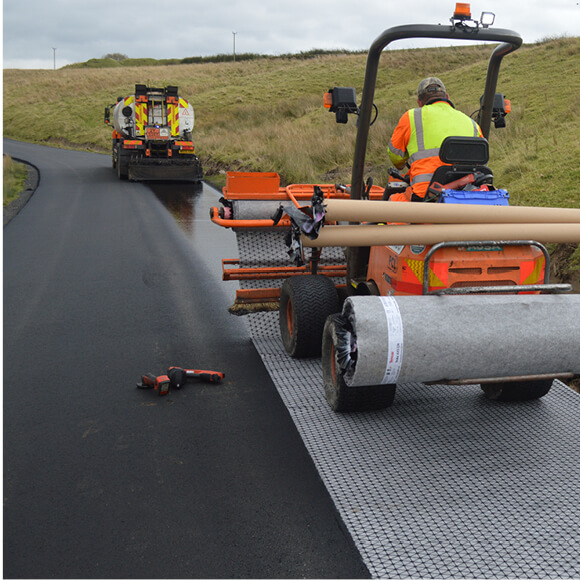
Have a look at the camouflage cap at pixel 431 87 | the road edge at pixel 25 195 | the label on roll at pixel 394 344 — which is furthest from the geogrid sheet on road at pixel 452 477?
the road edge at pixel 25 195

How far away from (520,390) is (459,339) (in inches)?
49.7

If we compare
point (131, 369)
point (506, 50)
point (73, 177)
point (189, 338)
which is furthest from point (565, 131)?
point (73, 177)

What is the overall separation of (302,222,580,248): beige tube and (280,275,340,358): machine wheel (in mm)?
1010

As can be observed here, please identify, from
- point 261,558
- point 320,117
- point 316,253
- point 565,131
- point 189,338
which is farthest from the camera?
point 320,117

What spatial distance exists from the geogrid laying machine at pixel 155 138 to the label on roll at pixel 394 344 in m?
15.8

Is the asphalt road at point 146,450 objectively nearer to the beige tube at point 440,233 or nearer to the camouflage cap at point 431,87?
the beige tube at point 440,233

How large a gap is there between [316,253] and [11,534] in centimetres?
317

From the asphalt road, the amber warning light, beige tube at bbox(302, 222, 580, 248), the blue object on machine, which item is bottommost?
the asphalt road

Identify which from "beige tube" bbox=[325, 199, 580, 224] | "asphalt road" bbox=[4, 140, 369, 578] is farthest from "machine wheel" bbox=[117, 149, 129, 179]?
"beige tube" bbox=[325, 199, 580, 224]

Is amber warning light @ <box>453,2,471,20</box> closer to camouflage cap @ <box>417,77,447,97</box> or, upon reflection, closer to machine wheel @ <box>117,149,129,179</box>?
camouflage cap @ <box>417,77,447,97</box>

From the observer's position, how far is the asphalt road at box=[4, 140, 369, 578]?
9.32 feet

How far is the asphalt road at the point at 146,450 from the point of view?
9.32 feet

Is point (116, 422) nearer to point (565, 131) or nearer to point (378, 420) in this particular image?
point (378, 420)

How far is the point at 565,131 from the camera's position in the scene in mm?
11328
